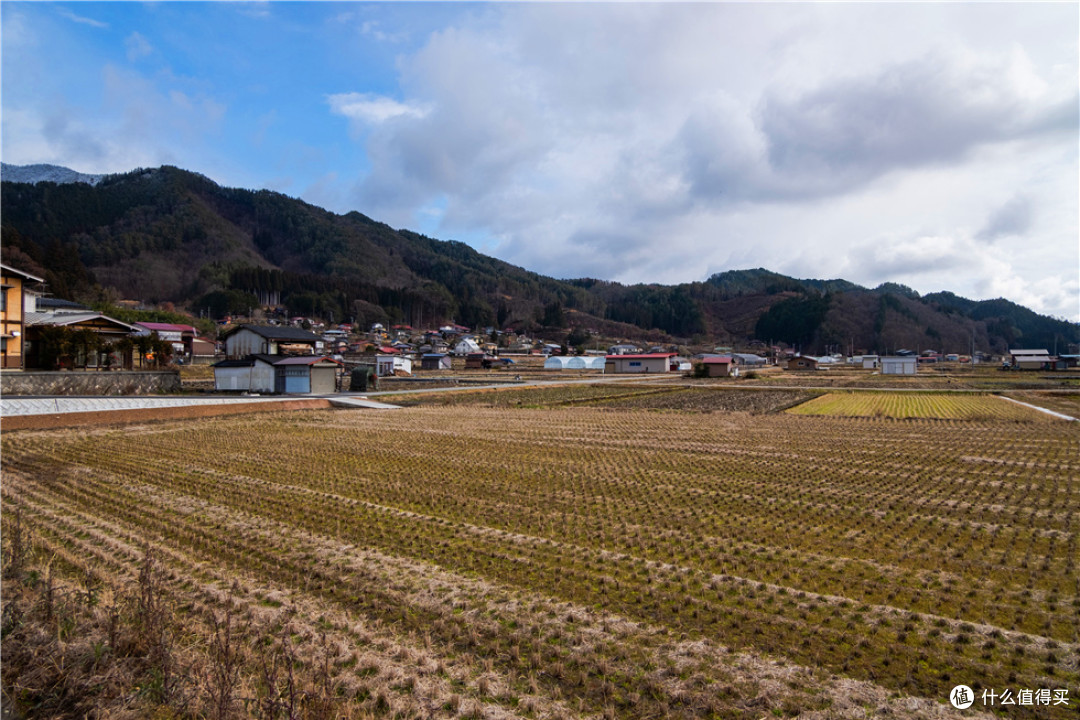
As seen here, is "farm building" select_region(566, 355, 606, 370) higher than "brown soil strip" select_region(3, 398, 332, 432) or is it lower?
higher

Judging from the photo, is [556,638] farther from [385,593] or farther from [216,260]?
[216,260]

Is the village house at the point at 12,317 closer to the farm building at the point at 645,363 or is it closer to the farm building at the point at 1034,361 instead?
the farm building at the point at 645,363

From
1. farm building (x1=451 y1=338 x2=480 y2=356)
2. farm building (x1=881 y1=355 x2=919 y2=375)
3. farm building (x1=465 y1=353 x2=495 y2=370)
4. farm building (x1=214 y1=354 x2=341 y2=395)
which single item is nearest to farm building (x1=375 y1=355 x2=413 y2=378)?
farm building (x1=465 y1=353 x2=495 y2=370)

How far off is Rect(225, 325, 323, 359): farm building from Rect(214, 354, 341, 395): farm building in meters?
1.91

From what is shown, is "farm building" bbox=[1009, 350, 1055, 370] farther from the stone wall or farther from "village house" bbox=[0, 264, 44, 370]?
"village house" bbox=[0, 264, 44, 370]

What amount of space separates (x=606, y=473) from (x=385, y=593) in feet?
21.1

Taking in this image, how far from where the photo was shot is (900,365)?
5616 centimetres

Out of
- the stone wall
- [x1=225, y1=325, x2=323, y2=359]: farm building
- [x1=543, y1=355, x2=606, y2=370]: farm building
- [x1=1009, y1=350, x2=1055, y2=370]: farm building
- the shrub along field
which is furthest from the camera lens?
[x1=543, y1=355, x2=606, y2=370]: farm building

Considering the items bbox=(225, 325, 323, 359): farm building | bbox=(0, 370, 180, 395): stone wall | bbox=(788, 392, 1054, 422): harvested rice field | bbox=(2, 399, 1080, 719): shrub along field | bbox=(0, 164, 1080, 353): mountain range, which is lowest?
bbox=(2, 399, 1080, 719): shrub along field

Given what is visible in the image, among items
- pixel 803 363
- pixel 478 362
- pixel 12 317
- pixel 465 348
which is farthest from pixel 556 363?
pixel 12 317

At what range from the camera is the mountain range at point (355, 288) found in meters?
109

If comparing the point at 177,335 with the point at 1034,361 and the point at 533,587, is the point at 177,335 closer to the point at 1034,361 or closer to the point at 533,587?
the point at 533,587

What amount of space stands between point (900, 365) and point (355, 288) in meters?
98.9

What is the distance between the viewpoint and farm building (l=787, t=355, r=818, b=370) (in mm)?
70000
